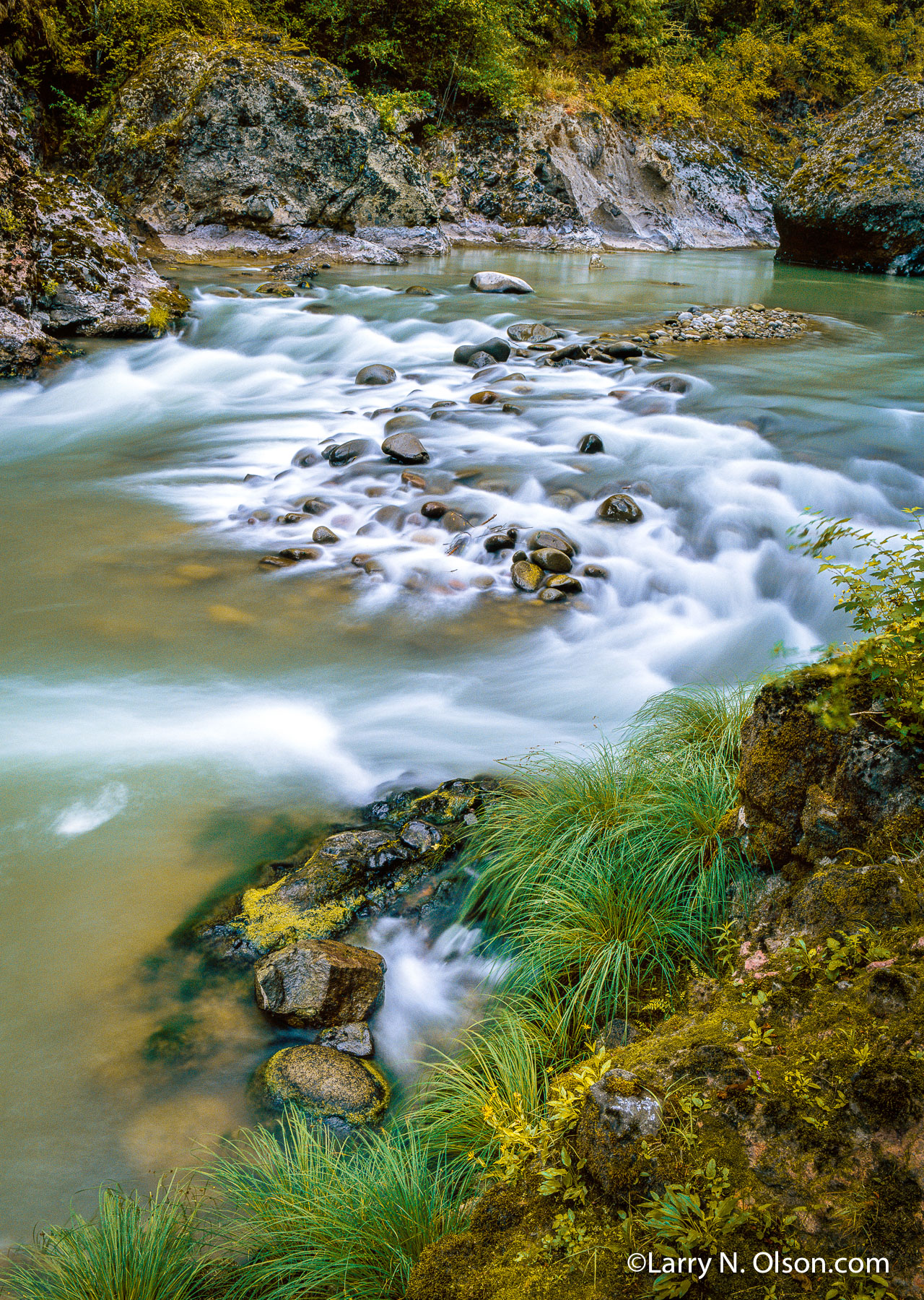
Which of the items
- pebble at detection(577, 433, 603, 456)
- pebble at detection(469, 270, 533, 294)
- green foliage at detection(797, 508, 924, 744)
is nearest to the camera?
green foliage at detection(797, 508, 924, 744)

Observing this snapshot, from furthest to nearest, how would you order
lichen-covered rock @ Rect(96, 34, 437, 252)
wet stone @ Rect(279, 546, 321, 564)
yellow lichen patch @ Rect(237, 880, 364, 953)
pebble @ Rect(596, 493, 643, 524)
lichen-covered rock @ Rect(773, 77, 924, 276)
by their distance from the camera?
lichen-covered rock @ Rect(773, 77, 924, 276)
lichen-covered rock @ Rect(96, 34, 437, 252)
pebble @ Rect(596, 493, 643, 524)
wet stone @ Rect(279, 546, 321, 564)
yellow lichen patch @ Rect(237, 880, 364, 953)

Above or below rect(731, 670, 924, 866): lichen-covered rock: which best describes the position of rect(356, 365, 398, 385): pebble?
above

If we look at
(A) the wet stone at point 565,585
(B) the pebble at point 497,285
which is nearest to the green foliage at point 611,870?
(A) the wet stone at point 565,585

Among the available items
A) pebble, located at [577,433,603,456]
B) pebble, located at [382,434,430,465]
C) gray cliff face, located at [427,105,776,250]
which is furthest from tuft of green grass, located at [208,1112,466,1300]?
gray cliff face, located at [427,105,776,250]

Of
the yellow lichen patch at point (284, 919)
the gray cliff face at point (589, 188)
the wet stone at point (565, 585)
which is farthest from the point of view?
the gray cliff face at point (589, 188)

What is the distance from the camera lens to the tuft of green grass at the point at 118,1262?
174 centimetres

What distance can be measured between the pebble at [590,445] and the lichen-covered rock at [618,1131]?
21.5ft

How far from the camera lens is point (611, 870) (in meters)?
2.78

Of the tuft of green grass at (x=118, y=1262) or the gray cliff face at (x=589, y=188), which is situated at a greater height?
the gray cliff face at (x=589, y=188)

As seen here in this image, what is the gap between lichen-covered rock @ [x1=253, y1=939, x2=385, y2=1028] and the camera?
267 cm

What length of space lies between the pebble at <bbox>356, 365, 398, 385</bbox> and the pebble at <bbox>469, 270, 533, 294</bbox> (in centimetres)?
460

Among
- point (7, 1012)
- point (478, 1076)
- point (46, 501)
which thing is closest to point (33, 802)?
point (7, 1012)

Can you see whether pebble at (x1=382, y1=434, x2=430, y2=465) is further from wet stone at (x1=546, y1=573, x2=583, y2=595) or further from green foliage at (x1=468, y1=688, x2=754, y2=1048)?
green foliage at (x1=468, y1=688, x2=754, y2=1048)

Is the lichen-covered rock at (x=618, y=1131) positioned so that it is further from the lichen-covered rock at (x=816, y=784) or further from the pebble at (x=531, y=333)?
the pebble at (x=531, y=333)
